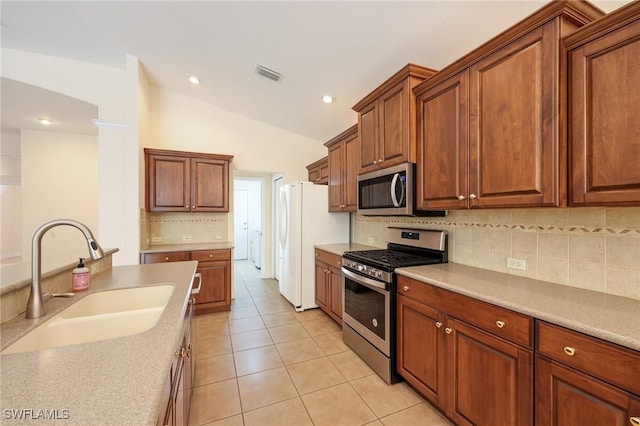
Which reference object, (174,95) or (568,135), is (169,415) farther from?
(174,95)

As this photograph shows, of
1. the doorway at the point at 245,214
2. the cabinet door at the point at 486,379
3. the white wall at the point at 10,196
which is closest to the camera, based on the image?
the cabinet door at the point at 486,379

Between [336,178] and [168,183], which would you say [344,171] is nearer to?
[336,178]

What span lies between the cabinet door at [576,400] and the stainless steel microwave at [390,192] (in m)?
1.28

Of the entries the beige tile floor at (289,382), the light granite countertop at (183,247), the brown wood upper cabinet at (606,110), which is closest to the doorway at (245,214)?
the light granite countertop at (183,247)

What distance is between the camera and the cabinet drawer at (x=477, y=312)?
49.7 inches

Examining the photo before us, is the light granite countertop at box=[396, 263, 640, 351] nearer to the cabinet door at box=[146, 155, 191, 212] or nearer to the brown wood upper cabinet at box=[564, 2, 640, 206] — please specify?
the brown wood upper cabinet at box=[564, 2, 640, 206]

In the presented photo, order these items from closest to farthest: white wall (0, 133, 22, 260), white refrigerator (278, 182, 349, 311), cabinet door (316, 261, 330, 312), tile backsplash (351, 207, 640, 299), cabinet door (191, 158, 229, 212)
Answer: tile backsplash (351, 207, 640, 299) < cabinet door (316, 261, 330, 312) < white refrigerator (278, 182, 349, 311) < cabinet door (191, 158, 229, 212) < white wall (0, 133, 22, 260)

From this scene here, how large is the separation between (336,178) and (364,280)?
1.57 metres

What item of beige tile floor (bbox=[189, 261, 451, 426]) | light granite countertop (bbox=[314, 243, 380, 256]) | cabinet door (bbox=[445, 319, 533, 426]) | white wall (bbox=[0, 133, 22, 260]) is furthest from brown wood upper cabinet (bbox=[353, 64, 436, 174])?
white wall (bbox=[0, 133, 22, 260])

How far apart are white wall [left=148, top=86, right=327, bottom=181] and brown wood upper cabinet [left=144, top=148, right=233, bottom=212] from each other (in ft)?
1.34

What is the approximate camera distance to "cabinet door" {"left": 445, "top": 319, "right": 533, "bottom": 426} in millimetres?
1262

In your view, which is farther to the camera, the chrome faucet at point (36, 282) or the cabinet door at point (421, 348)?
the cabinet door at point (421, 348)

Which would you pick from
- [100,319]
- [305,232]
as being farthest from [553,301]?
[305,232]

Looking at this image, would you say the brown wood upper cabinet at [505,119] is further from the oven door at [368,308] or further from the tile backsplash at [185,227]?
the tile backsplash at [185,227]
